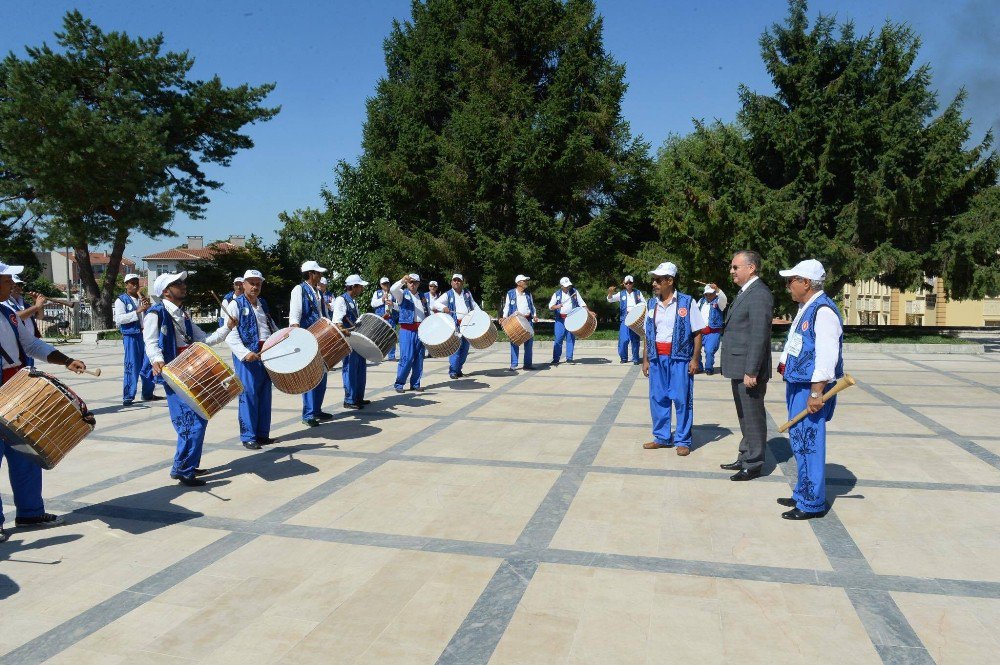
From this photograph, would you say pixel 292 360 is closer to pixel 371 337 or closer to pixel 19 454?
pixel 371 337

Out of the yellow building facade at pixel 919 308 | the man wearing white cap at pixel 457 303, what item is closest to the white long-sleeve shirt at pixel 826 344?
the man wearing white cap at pixel 457 303

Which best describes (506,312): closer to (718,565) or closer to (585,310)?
(585,310)

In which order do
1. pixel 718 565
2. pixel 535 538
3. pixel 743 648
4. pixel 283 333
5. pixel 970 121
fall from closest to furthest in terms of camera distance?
pixel 743 648, pixel 718 565, pixel 535 538, pixel 283 333, pixel 970 121

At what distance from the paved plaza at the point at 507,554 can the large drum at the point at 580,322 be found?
19.8 feet

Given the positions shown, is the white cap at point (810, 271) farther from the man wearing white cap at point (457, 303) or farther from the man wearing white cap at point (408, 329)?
the man wearing white cap at point (457, 303)

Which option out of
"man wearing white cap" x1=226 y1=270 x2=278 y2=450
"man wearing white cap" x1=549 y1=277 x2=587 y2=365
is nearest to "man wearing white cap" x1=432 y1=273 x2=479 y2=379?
"man wearing white cap" x1=549 y1=277 x2=587 y2=365

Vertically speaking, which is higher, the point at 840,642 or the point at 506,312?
the point at 506,312

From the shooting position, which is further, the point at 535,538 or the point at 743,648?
the point at 535,538

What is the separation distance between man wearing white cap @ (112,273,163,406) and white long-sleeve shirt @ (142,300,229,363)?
4.78m

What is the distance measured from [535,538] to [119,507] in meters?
3.54

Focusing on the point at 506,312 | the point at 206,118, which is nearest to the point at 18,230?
the point at 206,118

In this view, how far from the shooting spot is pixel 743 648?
10.9 feet

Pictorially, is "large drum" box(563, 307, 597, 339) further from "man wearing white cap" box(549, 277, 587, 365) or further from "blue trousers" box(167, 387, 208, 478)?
"blue trousers" box(167, 387, 208, 478)

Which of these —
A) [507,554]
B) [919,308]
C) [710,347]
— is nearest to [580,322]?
[710,347]
